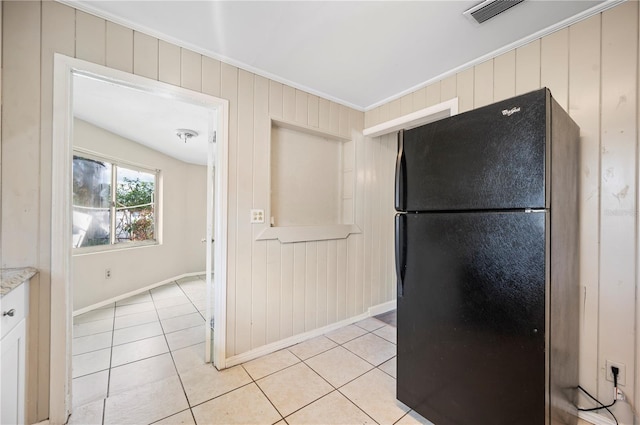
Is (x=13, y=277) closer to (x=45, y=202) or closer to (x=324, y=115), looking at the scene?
(x=45, y=202)

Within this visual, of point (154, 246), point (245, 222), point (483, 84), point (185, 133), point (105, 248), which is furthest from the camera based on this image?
point (154, 246)

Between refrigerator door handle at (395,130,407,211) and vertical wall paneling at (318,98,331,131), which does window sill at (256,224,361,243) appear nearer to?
vertical wall paneling at (318,98,331,131)

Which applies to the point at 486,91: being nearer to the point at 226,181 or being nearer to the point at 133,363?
the point at 226,181

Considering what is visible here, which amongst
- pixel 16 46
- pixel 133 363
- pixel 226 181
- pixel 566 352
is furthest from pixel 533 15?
pixel 133 363

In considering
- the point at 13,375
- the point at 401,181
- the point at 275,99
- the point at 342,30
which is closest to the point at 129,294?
the point at 13,375

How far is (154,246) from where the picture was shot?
4.34 metres

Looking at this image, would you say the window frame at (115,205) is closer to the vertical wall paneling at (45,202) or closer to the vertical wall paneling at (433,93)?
the vertical wall paneling at (45,202)

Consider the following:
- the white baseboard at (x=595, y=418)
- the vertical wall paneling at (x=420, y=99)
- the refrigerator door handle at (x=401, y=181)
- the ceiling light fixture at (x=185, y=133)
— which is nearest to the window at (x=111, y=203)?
the ceiling light fixture at (x=185, y=133)

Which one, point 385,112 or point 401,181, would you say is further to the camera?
point 385,112

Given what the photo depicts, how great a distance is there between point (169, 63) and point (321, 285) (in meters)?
2.22

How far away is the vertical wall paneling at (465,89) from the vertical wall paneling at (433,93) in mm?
168

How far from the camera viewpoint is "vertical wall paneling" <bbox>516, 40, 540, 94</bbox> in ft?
5.77

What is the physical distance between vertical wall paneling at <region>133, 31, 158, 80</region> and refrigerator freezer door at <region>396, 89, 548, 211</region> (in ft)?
5.62


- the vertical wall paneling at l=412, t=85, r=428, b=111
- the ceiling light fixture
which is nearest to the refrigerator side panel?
the vertical wall paneling at l=412, t=85, r=428, b=111
